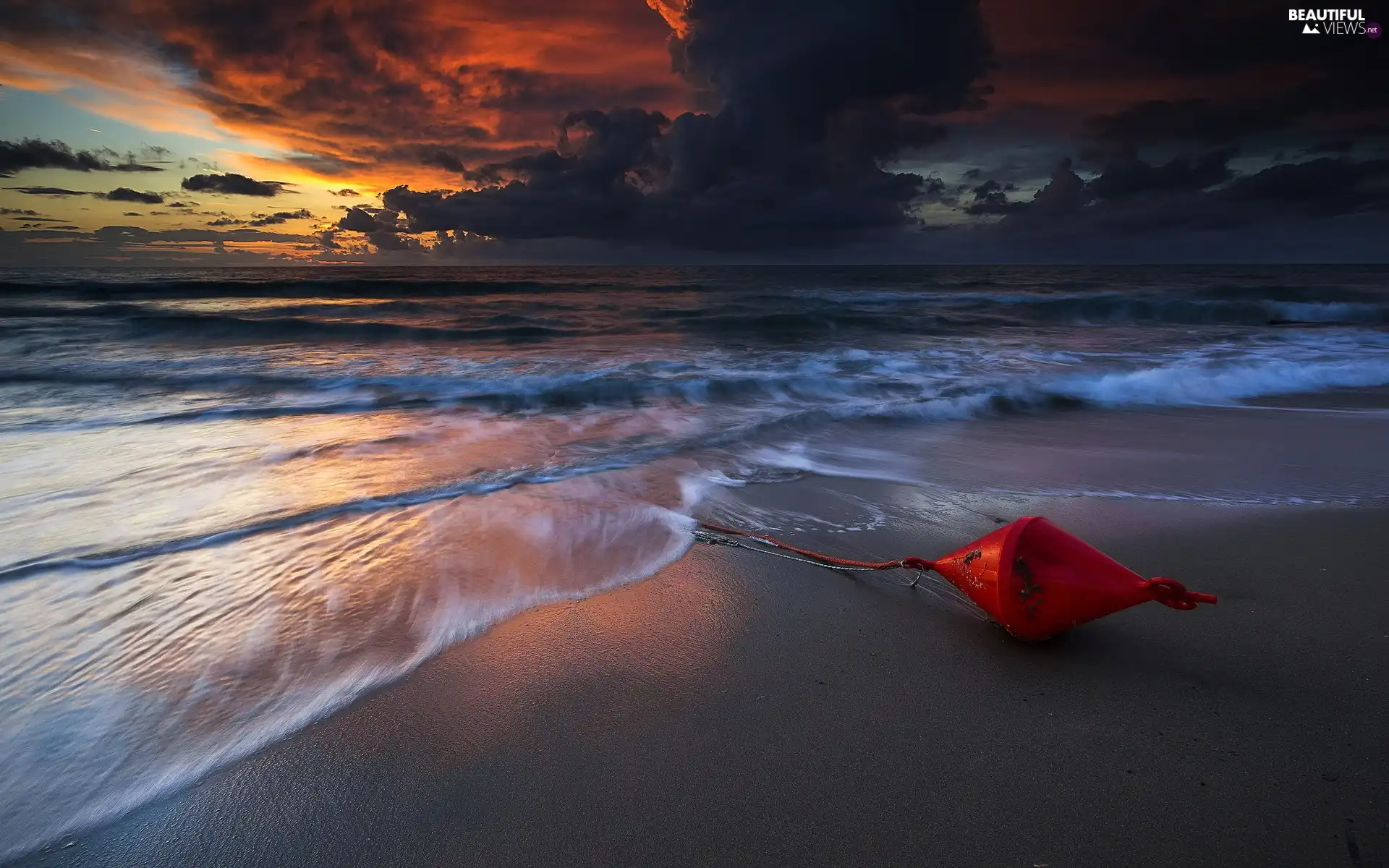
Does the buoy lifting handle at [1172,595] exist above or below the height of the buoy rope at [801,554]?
above

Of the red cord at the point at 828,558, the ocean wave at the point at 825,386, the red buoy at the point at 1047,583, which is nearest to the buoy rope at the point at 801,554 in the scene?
the red cord at the point at 828,558

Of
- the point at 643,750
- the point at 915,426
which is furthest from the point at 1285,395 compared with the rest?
the point at 643,750

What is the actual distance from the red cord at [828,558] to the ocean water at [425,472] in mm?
191

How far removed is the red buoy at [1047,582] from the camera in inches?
90.9

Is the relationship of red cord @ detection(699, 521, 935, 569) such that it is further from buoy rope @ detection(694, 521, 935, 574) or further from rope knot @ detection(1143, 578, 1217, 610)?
rope knot @ detection(1143, 578, 1217, 610)

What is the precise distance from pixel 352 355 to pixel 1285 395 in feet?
52.4

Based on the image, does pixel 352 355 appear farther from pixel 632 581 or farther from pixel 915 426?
pixel 632 581

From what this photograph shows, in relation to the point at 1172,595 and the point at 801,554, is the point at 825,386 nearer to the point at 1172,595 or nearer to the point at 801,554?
the point at 801,554

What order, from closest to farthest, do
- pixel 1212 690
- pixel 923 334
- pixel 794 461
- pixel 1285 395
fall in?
pixel 1212 690
pixel 794 461
pixel 1285 395
pixel 923 334

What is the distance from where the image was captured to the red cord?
296cm

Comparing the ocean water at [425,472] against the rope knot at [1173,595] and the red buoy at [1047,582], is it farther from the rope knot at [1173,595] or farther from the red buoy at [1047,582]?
the rope knot at [1173,595]

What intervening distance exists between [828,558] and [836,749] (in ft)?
4.75

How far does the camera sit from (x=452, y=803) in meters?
1.83

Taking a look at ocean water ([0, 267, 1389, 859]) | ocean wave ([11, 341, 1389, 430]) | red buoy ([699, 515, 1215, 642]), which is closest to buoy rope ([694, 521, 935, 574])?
ocean water ([0, 267, 1389, 859])
